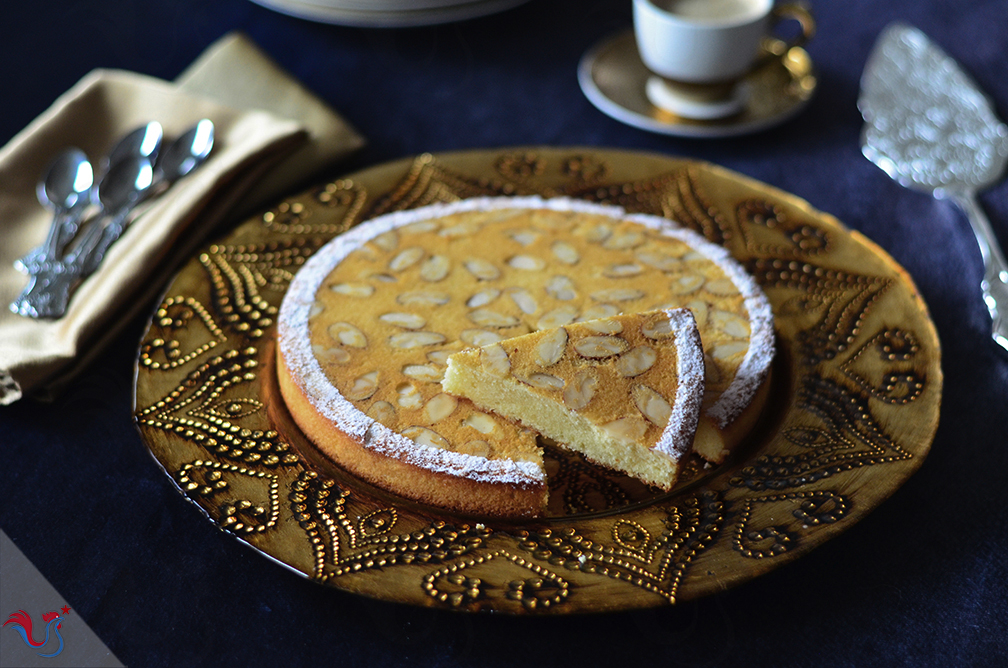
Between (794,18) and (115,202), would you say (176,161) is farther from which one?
(794,18)

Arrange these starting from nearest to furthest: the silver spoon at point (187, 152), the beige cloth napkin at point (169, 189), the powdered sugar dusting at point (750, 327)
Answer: the powdered sugar dusting at point (750, 327) → the beige cloth napkin at point (169, 189) → the silver spoon at point (187, 152)

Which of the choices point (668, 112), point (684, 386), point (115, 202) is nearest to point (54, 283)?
point (115, 202)

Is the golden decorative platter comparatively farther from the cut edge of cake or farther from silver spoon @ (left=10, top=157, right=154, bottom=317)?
silver spoon @ (left=10, top=157, right=154, bottom=317)

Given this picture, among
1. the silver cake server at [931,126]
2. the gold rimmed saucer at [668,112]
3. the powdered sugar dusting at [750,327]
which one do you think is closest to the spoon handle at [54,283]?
the powdered sugar dusting at [750,327]

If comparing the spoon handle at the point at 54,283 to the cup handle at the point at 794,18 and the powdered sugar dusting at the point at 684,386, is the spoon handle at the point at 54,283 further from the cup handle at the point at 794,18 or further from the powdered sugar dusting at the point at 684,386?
the cup handle at the point at 794,18

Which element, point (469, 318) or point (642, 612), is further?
point (469, 318)

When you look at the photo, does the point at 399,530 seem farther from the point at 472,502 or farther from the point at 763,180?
the point at 763,180

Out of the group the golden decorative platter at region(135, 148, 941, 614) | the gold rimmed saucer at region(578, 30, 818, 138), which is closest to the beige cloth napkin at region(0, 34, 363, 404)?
the golden decorative platter at region(135, 148, 941, 614)
